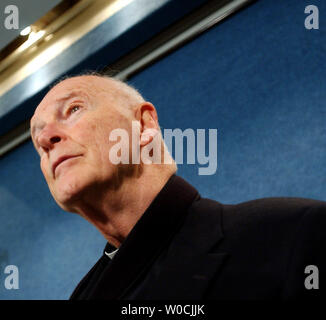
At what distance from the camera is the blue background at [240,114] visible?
1.11 meters

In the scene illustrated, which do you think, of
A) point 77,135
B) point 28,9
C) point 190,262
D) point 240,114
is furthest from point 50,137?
point 28,9

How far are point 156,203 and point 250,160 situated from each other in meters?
0.54

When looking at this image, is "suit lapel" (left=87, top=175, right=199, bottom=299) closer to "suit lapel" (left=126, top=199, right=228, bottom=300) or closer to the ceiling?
"suit lapel" (left=126, top=199, right=228, bottom=300)

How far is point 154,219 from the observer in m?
0.72

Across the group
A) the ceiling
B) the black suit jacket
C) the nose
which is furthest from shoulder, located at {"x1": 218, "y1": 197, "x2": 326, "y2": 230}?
the ceiling

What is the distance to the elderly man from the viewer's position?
562mm

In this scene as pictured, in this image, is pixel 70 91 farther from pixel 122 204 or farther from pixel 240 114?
pixel 240 114

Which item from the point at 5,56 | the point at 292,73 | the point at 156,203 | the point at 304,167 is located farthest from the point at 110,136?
the point at 5,56

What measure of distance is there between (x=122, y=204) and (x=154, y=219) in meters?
0.10

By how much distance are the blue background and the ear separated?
1.34 feet

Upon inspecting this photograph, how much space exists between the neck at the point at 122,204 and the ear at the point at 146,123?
9 cm

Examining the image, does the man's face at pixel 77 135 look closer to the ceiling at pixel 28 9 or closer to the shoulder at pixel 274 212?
the shoulder at pixel 274 212

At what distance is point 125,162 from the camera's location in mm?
797
